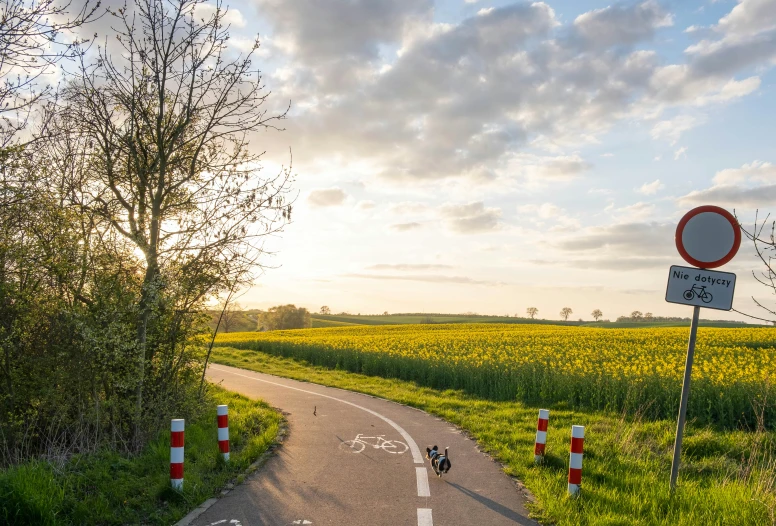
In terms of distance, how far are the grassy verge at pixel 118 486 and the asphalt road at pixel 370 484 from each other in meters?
0.48

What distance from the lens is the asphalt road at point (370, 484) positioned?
6.20 meters

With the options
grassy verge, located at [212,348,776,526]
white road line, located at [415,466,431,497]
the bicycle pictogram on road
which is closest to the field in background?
grassy verge, located at [212,348,776,526]

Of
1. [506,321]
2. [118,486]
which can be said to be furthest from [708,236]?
[506,321]

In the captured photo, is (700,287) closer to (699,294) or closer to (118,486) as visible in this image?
(699,294)

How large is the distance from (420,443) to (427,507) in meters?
3.73

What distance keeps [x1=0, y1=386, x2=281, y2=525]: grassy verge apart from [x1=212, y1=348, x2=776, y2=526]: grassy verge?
430 cm

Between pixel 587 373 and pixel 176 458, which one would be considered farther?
pixel 587 373

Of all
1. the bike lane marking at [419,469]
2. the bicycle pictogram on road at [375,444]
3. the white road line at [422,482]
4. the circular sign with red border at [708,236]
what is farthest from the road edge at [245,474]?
the circular sign with red border at [708,236]

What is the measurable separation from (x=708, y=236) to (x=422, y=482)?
504 cm

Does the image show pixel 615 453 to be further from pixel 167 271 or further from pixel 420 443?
pixel 167 271

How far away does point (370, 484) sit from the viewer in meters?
7.55

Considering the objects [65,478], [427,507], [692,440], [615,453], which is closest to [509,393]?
[692,440]

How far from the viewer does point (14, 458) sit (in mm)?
8672

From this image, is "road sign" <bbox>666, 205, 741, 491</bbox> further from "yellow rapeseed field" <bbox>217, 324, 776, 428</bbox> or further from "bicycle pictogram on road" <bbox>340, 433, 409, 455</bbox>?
"bicycle pictogram on road" <bbox>340, 433, 409, 455</bbox>
